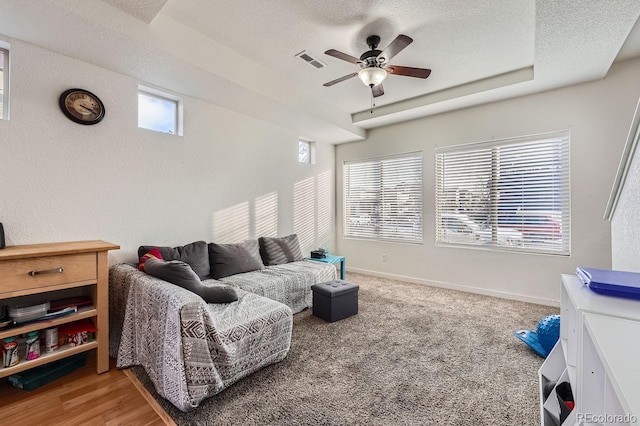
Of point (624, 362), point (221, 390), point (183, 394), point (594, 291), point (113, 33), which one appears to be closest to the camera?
point (624, 362)

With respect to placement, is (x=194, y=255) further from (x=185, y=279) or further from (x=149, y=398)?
(x=149, y=398)

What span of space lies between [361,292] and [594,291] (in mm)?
3108

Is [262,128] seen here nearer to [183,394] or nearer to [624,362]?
[183,394]

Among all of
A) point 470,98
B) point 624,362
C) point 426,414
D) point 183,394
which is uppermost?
point 470,98

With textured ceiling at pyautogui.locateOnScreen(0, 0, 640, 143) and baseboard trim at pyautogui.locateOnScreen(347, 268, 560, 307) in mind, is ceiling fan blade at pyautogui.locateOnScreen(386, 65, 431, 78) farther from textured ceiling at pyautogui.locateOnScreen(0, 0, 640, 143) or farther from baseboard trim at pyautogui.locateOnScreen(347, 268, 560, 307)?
baseboard trim at pyautogui.locateOnScreen(347, 268, 560, 307)

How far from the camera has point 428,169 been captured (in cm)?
445

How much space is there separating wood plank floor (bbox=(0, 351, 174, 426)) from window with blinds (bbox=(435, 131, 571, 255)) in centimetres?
405

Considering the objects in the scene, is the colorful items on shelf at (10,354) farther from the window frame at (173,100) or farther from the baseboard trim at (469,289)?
the baseboard trim at (469,289)

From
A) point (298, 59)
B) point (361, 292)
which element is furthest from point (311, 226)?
point (298, 59)

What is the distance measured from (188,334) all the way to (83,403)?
2.74ft

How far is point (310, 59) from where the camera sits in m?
3.04

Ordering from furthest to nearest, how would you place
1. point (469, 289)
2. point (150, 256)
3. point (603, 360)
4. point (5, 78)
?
point (469, 289) < point (150, 256) < point (5, 78) < point (603, 360)

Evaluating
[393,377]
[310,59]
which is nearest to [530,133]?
[310,59]

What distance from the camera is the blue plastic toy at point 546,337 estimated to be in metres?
2.22
